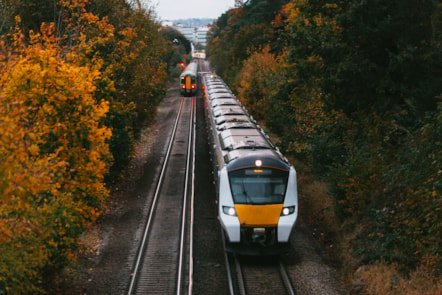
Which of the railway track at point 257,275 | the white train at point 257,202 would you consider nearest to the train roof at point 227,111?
the white train at point 257,202

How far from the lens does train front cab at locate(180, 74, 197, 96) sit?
5288cm

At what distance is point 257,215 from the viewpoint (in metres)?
13.5

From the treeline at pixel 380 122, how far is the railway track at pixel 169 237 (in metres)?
5.42

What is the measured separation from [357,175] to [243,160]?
13.4ft

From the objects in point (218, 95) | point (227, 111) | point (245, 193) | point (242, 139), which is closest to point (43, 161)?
point (245, 193)

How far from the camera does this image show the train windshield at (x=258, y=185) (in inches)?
541

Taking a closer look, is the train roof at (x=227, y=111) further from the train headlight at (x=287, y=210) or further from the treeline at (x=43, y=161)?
the train headlight at (x=287, y=210)

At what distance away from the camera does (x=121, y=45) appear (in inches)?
903

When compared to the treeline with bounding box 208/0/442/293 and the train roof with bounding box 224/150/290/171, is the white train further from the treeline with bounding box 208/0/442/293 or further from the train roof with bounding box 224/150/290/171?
the treeline with bounding box 208/0/442/293

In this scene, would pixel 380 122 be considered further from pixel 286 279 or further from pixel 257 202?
pixel 286 279

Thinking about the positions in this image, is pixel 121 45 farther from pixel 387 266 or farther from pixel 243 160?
pixel 387 266

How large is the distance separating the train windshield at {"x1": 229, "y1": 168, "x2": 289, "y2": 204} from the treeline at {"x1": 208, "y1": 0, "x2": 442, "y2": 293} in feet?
9.65

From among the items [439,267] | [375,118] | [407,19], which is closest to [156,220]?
[375,118]

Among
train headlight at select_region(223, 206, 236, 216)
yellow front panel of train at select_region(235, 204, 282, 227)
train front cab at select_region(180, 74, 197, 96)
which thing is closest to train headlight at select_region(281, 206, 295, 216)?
yellow front panel of train at select_region(235, 204, 282, 227)
